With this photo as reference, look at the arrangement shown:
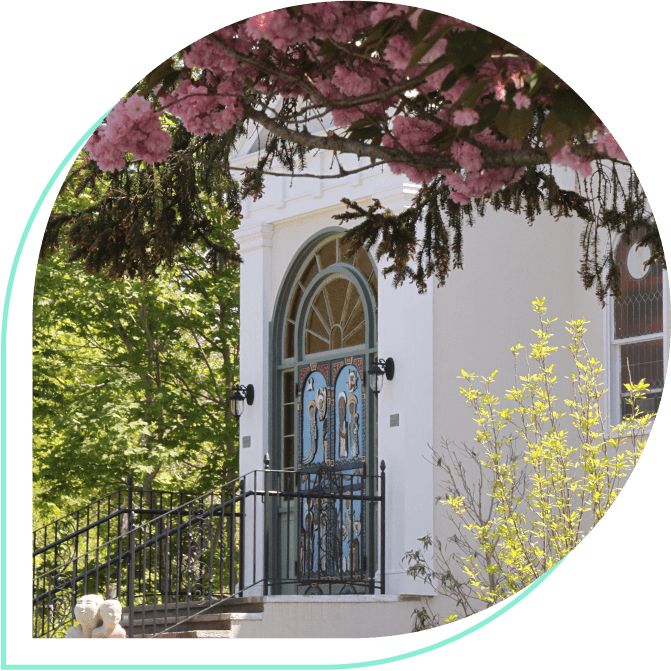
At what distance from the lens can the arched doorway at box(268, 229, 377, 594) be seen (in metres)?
5.77

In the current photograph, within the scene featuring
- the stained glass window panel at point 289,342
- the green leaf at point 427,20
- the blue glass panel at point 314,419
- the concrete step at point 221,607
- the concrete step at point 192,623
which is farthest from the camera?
the stained glass window panel at point 289,342

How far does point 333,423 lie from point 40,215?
11.6ft

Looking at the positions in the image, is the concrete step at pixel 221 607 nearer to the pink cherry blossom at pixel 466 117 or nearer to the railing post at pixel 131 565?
the railing post at pixel 131 565

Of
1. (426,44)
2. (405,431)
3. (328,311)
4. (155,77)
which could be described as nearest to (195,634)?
(405,431)

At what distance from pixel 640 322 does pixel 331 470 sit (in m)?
3.23

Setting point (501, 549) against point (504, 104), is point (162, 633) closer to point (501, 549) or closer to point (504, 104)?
point (501, 549)

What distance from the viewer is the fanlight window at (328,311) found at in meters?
5.94

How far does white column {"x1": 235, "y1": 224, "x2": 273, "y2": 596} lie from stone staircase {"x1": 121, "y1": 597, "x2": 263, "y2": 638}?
0.90 m

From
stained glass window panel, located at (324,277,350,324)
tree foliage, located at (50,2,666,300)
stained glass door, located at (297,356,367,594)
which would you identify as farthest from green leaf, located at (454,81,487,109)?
stained glass door, located at (297,356,367,594)

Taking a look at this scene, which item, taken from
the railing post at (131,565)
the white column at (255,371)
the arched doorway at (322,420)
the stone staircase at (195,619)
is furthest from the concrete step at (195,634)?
the white column at (255,371)

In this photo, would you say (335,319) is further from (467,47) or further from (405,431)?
(467,47)

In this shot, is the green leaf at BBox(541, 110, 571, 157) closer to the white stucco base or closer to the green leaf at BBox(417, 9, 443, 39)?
the green leaf at BBox(417, 9, 443, 39)

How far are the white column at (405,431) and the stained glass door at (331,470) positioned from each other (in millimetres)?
300

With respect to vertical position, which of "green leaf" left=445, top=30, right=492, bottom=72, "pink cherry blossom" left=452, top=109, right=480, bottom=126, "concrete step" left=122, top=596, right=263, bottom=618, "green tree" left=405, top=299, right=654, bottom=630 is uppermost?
"green leaf" left=445, top=30, right=492, bottom=72
